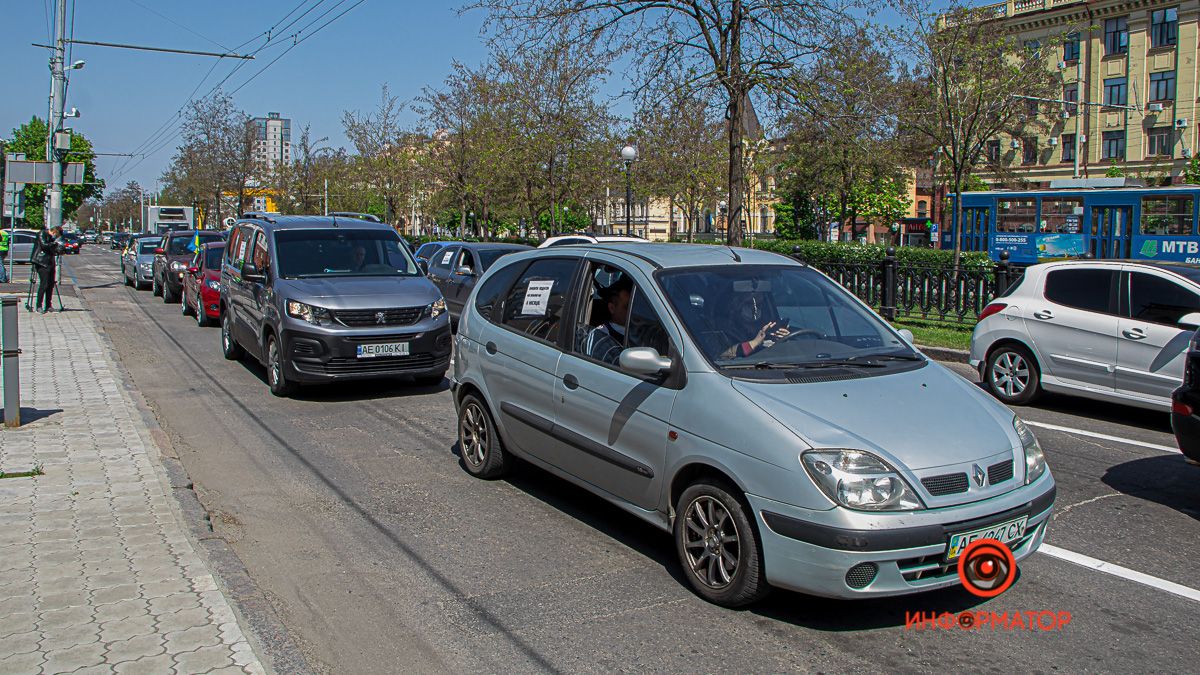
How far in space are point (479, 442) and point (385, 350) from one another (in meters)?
3.54

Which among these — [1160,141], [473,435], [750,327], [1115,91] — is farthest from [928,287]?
[1115,91]

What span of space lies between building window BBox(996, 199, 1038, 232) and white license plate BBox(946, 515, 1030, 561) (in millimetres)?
28397

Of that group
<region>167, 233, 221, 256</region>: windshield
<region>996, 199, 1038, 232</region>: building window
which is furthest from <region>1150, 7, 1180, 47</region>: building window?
<region>167, 233, 221, 256</region>: windshield

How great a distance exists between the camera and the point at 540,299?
6.59m

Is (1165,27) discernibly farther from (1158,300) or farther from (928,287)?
(1158,300)

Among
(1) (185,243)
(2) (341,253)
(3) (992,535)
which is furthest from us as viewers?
(1) (185,243)

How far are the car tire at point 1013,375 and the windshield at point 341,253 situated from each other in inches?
267

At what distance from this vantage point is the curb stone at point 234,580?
170 inches

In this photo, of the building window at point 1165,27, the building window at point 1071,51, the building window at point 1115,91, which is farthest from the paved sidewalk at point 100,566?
the building window at point 1071,51

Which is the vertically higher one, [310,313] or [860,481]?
[310,313]

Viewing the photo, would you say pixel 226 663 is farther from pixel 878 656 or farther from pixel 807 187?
pixel 807 187

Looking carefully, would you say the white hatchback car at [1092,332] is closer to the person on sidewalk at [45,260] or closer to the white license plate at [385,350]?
the white license plate at [385,350]

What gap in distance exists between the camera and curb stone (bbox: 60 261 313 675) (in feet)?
14.1

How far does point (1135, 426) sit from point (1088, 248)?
21567mm
